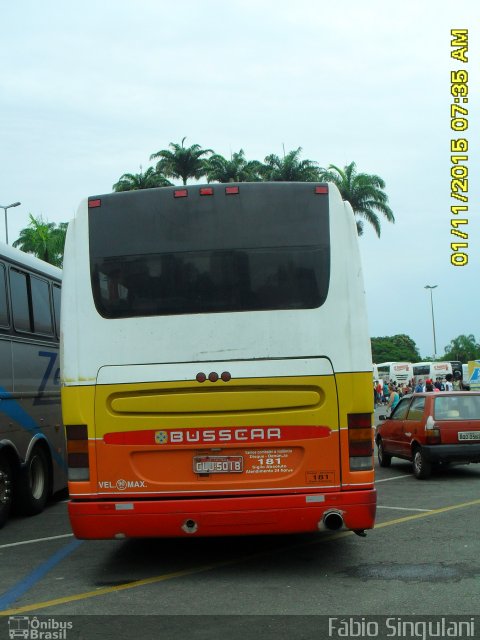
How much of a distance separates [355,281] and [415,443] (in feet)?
27.2

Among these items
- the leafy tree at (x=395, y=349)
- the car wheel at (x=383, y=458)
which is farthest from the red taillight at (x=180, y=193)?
the leafy tree at (x=395, y=349)

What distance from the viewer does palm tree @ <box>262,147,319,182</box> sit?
172ft

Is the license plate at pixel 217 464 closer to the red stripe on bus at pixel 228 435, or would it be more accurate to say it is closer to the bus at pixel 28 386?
the red stripe on bus at pixel 228 435

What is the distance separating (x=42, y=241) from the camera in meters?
60.1

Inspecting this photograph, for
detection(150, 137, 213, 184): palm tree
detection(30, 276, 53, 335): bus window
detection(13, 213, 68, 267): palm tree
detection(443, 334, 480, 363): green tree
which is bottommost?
detection(443, 334, 480, 363): green tree

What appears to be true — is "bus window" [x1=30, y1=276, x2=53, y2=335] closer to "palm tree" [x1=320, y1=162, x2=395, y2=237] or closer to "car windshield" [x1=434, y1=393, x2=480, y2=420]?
"car windshield" [x1=434, y1=393, x2=480, y2=420]

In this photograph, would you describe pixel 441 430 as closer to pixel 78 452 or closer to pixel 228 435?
pixel 228 435

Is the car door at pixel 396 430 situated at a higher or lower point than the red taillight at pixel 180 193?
lower

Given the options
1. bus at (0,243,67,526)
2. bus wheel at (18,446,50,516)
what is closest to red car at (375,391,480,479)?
bus at (0,243,67,526)

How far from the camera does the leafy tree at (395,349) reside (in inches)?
5615

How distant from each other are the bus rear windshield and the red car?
7839 mm

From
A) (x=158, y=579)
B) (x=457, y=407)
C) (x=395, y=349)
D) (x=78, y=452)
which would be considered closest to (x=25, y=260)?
(x=78, y=452)

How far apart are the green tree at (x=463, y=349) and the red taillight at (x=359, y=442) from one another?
150664 mm
